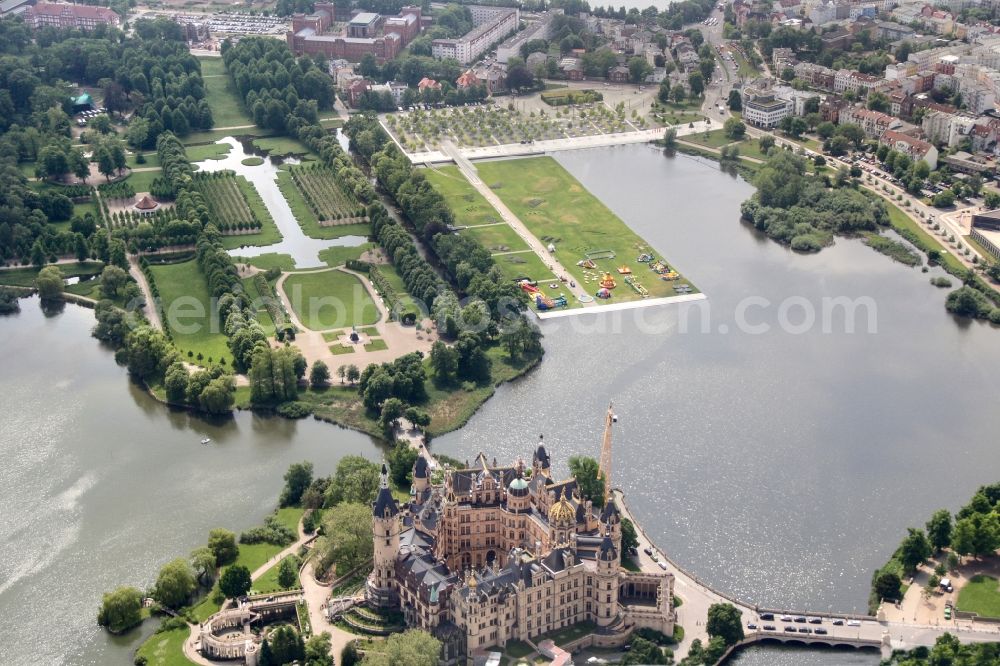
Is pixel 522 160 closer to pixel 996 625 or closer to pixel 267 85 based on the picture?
pixel 267 85

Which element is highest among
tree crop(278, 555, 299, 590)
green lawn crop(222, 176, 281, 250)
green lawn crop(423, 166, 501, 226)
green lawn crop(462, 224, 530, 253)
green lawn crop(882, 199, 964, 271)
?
green lawn crop(222, 176, 281, 250)

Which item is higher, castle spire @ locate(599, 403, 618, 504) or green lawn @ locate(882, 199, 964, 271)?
castle spire @ locate(599, 403, 618, 504)

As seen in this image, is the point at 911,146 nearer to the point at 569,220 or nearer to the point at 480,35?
the point at 569,220

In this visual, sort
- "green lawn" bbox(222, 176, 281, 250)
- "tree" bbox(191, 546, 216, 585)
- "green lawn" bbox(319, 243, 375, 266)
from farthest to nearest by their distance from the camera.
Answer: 1. "green lawn" bbox(222, 176, 281, 250)
2. "green lawn" bbox(319, 243, 375, 266)
3. "tree" bbox(191, 546, 216, 585)

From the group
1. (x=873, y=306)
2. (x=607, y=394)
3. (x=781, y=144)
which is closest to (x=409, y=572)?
(x=607, y=394)

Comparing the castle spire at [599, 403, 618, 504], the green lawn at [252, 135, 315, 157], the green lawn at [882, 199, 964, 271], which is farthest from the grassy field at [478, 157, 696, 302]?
the castle spire at [599, 403, 618, 504]

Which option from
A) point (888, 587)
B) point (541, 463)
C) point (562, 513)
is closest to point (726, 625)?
point (888, 587)

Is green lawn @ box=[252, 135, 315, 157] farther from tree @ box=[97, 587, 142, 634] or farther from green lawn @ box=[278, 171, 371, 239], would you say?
tree @ box=[97, 587, 142, 634]

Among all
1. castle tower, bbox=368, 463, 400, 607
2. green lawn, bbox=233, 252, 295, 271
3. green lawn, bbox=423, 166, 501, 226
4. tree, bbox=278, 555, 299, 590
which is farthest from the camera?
green lawn, bbox=423, 166, 501, 226
